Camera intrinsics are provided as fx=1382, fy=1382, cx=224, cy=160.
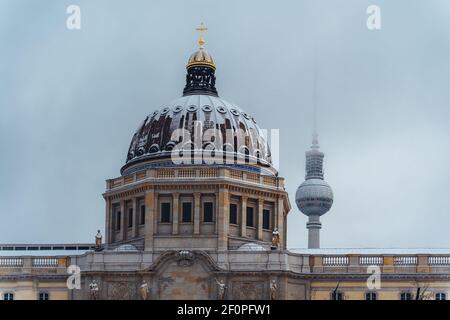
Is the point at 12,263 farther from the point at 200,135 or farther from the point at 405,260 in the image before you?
the point at 405,260

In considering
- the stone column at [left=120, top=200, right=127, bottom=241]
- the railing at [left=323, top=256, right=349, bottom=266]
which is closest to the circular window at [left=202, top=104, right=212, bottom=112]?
the stone column at [left=120, top=200, right=127, bottom=241]

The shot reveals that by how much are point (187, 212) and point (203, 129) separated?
410 inches

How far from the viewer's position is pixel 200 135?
136m

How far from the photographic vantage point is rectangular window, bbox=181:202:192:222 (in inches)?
5089

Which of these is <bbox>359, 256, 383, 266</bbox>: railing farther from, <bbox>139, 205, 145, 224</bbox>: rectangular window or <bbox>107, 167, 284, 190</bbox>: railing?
<bbox>139, 205, 145, 224</bbox>: rectangular window

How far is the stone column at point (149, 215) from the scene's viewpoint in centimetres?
12700

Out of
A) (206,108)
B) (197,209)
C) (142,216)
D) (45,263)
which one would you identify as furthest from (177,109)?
(45,263)

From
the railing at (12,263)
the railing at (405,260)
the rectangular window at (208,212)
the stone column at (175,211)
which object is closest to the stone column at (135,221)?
the stone column at (175,211)

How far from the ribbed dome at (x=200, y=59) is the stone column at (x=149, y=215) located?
18595 mm

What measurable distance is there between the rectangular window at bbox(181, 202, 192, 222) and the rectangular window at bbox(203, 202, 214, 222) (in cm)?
134
